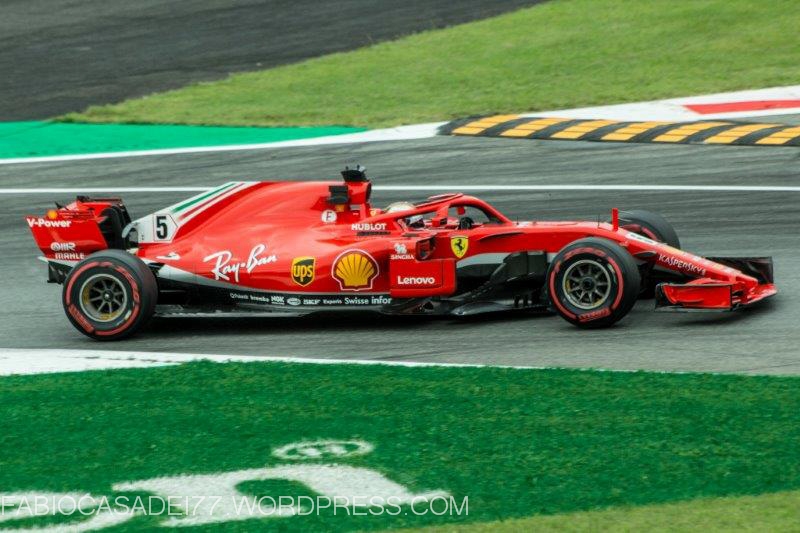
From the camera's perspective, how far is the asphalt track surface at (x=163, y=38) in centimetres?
2678

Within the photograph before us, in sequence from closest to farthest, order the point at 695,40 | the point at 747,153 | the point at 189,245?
the point at 189,245 < the point at 747,153 < the point at 695,40

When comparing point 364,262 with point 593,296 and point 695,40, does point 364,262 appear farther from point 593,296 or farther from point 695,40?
point 695,40

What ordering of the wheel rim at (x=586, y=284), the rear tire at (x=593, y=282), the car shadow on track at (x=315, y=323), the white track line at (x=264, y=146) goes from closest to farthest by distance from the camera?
1. the rear tire at (x=593, y=282)
2. the wheel rim at (x=586, y=284)
3. the car shadow on track at (x=315, y=323)
4. the white track line at (x=264, y=146)

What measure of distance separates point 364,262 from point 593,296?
2.05 meters

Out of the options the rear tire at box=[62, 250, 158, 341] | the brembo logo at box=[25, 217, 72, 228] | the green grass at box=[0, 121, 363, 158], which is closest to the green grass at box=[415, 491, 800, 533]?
the rear tire at box=[62, 250, 158, 341]

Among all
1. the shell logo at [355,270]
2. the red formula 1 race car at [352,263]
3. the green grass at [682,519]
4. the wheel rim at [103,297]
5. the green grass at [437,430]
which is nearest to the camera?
the green grass at [682,519]

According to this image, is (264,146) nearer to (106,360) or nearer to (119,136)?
(119,136)

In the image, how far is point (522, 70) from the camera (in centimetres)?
2566

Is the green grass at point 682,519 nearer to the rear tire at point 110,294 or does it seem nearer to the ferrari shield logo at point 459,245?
the ferrari shield logo at point 459,245

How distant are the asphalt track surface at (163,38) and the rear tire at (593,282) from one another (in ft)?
50.6

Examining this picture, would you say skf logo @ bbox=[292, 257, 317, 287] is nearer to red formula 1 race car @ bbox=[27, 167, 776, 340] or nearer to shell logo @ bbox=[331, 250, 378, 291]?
red formula 1 race car @ bbox=[27, 167, 776, 340]

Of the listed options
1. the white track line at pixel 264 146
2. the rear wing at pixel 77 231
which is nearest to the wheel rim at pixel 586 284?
the rear wing at pixel 77 231

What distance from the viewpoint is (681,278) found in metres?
12.2

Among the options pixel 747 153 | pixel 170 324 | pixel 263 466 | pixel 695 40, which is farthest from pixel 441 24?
pixel 263 466
